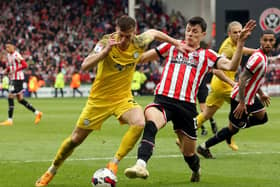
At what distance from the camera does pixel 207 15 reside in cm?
5306

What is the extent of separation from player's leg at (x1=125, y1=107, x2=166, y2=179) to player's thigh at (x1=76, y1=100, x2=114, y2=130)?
1.84 feet

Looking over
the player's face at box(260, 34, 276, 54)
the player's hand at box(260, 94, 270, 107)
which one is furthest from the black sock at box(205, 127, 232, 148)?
the player's face at box(260, 34, 276, 54)

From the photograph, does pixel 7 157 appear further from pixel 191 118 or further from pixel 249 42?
pixel 249 42

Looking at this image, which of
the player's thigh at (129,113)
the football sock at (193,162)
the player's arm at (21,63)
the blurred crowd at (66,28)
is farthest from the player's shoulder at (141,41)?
the blurred crowd at (66,28)

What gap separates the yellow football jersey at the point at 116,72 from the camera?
10.1 m

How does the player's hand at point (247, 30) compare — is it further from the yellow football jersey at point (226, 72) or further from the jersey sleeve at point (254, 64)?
the yellow football jersey at point (226, 72)

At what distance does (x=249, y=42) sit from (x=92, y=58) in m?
36.8

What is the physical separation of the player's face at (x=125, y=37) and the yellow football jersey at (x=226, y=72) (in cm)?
515

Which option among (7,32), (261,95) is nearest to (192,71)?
(261,95)

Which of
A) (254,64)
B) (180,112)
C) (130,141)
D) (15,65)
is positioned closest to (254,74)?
(254,64)

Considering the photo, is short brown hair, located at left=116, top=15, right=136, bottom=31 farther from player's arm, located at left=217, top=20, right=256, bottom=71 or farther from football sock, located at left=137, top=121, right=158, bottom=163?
player's arm, located at left=217, top=20, right=256, bottom=71

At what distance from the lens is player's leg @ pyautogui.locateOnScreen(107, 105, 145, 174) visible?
9.61 m

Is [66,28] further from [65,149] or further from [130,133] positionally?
[130,133]

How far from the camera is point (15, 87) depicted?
74.0ft
